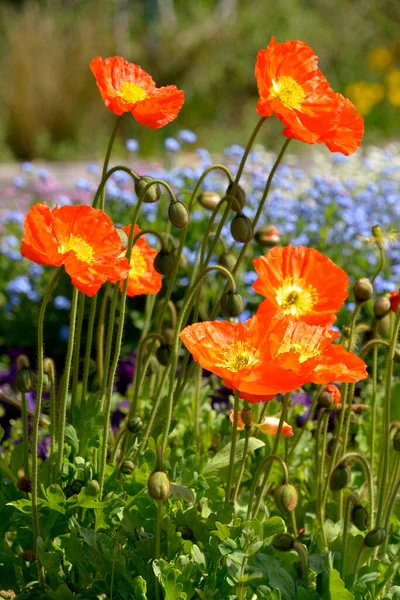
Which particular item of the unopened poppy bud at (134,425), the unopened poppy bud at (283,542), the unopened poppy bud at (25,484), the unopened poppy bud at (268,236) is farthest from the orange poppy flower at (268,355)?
the unopened poppy bud at (268,236)

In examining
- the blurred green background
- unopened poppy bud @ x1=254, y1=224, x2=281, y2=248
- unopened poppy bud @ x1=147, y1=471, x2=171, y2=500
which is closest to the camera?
unopened poppy bud @ x1=147, y1=471, x2=171, y2=500

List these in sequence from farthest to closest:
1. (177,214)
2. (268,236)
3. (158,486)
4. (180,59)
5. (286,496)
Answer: (180,59) → (268,236) → (177,214) → (286,496) → (158,486)

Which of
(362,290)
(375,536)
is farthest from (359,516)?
(362,290)

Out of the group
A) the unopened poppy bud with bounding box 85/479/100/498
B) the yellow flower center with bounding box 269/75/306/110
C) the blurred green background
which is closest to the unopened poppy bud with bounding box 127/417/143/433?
the unopened poppy bud with bounding box 85/479/100/498

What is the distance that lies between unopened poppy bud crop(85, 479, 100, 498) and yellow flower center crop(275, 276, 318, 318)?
445 millimetres

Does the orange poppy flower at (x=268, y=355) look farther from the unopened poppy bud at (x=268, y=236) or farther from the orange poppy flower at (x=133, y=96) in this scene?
the unopened poppy bud at (x=268, y=236)

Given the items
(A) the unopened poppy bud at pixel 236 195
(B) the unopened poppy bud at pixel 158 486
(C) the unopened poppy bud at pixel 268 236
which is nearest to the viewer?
(B) the unopened poppy bud at pixel 158 486

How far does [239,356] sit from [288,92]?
490 mm

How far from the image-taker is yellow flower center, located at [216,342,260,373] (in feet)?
4.61

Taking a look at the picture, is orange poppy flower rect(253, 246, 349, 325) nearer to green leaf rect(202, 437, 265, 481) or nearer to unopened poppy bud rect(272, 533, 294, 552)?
green leaf rect(202, 437, 265, 481)

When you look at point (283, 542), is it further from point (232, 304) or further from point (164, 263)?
point (164, 263)

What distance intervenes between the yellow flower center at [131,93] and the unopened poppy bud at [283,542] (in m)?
0.76

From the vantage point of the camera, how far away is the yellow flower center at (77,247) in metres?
1.44

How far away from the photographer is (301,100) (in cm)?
160
